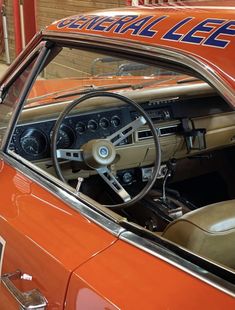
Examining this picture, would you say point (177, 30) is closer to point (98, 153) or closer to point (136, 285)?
point (136, 285)

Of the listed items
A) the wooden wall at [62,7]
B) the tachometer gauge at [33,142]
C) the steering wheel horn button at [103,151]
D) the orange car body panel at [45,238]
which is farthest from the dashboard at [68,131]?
the wooden wall at [62,7]

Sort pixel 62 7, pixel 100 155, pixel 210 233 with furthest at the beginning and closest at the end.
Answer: pixel 62 7, pixel 100 155, pixel 210 233

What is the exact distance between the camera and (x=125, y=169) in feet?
8.73

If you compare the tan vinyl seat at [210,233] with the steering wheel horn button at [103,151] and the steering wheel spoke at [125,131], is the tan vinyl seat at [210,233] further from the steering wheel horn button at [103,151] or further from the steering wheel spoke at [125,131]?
the steering wheel spoke at [125,131]

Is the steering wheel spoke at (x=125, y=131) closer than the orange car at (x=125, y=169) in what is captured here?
No

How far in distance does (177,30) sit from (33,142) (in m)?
1.06

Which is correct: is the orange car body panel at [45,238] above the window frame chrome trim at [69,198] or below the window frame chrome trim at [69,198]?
below

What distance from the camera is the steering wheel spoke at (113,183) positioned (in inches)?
91.9

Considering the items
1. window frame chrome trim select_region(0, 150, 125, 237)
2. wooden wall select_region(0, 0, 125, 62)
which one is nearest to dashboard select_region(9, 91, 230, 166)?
window frame chrome trim select_region(0, 150, 125, 237)

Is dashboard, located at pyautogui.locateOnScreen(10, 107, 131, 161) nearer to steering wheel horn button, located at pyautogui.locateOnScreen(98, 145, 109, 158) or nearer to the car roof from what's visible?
steering wheel horn button, located at pyautogui.locateOnScreen(98, 145, 109, 158)

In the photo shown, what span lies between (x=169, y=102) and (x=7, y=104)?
2.90 feet

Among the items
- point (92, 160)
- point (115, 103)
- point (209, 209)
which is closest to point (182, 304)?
point (209, 209)

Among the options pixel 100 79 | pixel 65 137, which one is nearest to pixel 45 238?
pixel 65 137

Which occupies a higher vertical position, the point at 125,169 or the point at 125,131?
the point at 125,131
